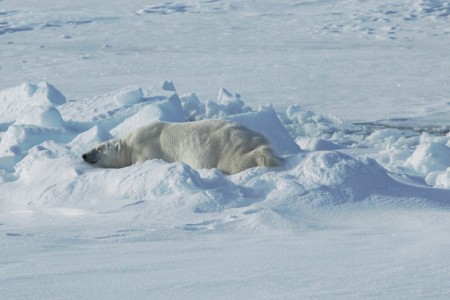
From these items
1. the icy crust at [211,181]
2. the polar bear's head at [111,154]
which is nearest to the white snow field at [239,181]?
the icy crust at [211,181]

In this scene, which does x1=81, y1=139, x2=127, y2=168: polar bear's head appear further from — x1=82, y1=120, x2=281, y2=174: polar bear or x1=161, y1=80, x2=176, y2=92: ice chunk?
x1=161, y1=80, x2=176, y2=92: ice chunk

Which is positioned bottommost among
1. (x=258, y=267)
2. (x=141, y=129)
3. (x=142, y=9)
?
(x=142, y=9)

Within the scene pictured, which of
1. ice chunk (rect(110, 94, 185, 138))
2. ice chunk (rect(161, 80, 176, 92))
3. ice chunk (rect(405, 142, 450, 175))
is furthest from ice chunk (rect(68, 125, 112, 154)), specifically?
ice chunk (rect(161, 80, 176, 92))

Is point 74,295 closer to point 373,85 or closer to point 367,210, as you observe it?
point 367,210

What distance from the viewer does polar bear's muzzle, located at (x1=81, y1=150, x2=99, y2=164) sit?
5258mm

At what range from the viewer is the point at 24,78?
1263 cm

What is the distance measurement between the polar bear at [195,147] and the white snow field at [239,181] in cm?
23

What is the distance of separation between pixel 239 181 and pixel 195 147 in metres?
0.88

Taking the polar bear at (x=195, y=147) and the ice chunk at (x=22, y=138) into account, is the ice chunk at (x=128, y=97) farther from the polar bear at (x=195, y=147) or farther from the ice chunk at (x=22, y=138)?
the polar bear at (x=195, y=147)

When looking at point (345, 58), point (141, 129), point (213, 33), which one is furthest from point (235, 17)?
point (141, 129)

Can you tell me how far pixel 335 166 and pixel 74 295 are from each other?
1.95 m

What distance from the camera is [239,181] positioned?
4.27 m

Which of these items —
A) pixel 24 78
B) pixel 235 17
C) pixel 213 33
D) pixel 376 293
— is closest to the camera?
pixel 376 293

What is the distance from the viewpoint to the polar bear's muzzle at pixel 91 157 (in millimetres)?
5258
